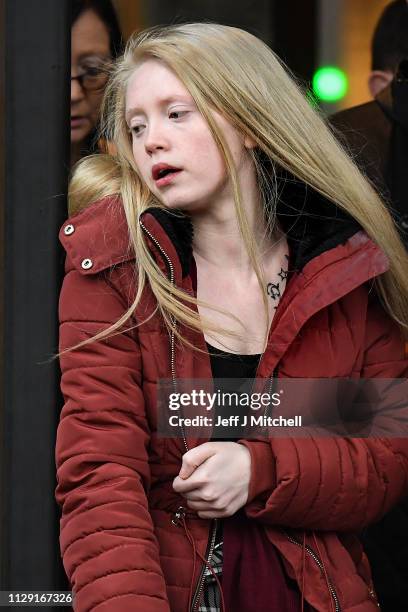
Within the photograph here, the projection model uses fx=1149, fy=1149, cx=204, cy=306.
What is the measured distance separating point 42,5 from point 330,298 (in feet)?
3.16

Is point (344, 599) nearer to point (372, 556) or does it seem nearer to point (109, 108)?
point (372, 556)

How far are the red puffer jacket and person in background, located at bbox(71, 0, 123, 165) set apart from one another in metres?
0.48

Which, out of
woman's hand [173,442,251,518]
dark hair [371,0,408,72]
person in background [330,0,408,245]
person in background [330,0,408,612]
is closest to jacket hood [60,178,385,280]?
woman's hand [173,442,251,518]

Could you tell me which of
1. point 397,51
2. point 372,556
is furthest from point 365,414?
point 397,51

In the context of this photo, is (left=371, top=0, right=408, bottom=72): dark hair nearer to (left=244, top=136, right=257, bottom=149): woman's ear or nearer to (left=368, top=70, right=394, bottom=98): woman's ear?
(left=368, top=70, right=394, bottom=98): woman's ear

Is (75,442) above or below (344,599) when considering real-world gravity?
above

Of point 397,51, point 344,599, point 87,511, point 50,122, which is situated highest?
point 397,51

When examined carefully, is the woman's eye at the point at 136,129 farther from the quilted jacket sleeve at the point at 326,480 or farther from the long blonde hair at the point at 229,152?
the quilted jacket sleeve at the point at 326,480

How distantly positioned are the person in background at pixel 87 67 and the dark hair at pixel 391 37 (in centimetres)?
95

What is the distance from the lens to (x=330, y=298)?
2504mm

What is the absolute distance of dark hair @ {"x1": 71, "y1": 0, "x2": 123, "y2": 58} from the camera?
310cm

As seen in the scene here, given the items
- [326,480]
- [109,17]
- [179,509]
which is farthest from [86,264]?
[109,17]

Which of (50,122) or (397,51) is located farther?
(397,51)

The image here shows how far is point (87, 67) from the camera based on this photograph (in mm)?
3070
